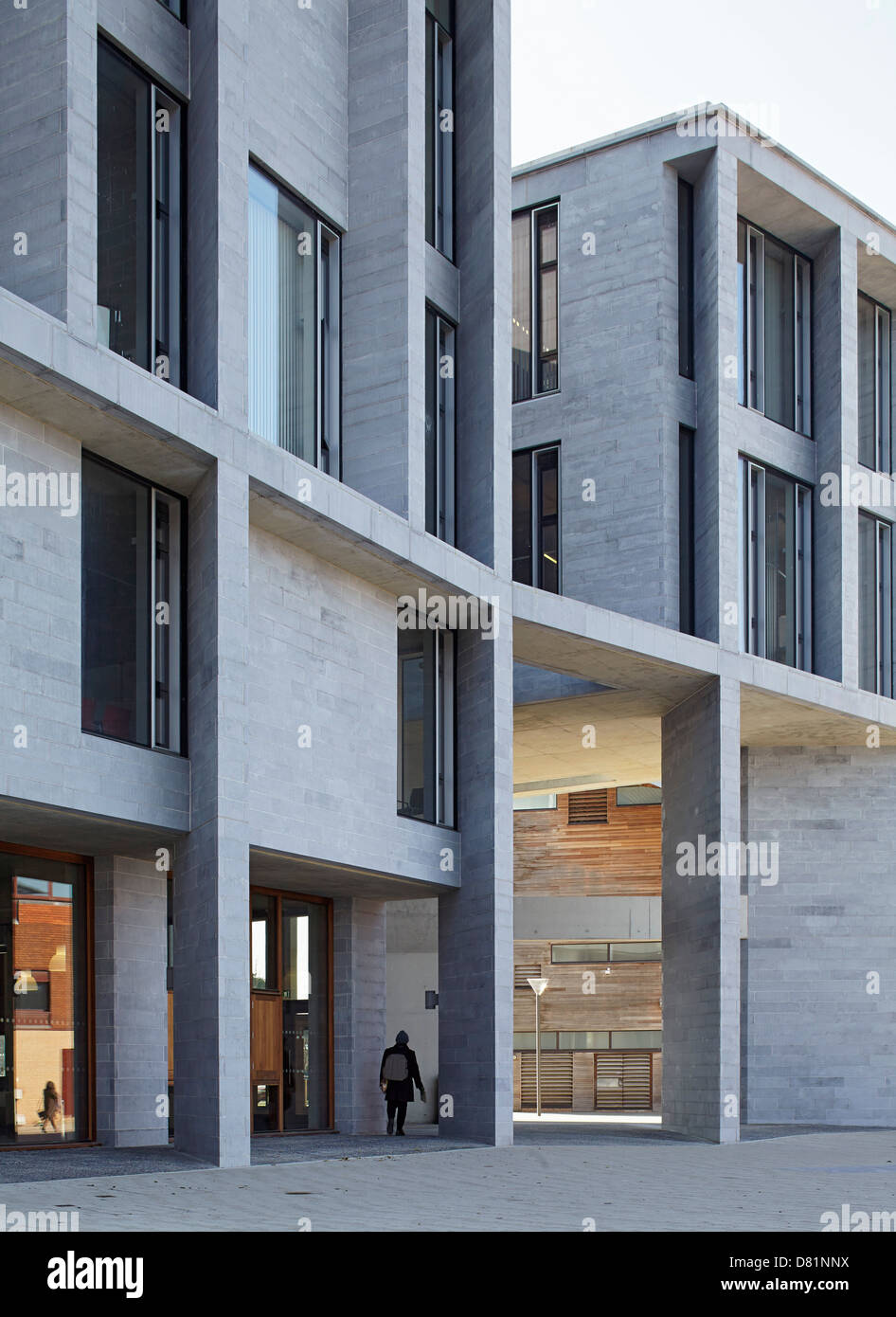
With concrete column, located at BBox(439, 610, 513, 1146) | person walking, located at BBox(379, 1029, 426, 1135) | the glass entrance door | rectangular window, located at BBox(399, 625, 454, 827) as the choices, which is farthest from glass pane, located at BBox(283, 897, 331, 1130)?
rectangular window, located at BBox(399, 625, 454, 827)

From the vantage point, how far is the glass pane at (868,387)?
106 ft

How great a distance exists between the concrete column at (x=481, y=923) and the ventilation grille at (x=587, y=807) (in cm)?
1721

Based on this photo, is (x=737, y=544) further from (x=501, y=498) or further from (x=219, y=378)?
(x=219, y=378)

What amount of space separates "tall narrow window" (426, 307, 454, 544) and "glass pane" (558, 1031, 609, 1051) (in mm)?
18304

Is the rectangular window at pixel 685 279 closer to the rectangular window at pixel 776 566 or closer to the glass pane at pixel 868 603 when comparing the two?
the rectangular window at pixel 776 566

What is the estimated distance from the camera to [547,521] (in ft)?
95.6

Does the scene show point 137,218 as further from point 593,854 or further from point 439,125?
point 593,854

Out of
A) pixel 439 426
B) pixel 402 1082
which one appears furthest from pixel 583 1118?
pixel 439 426

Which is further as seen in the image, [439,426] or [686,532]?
[686,532]

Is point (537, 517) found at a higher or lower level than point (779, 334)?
lower

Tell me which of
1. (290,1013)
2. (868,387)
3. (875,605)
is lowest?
(290,1013)

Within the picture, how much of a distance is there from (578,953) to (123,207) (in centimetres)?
2514

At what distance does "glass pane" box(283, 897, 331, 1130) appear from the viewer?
22391 millimetres
